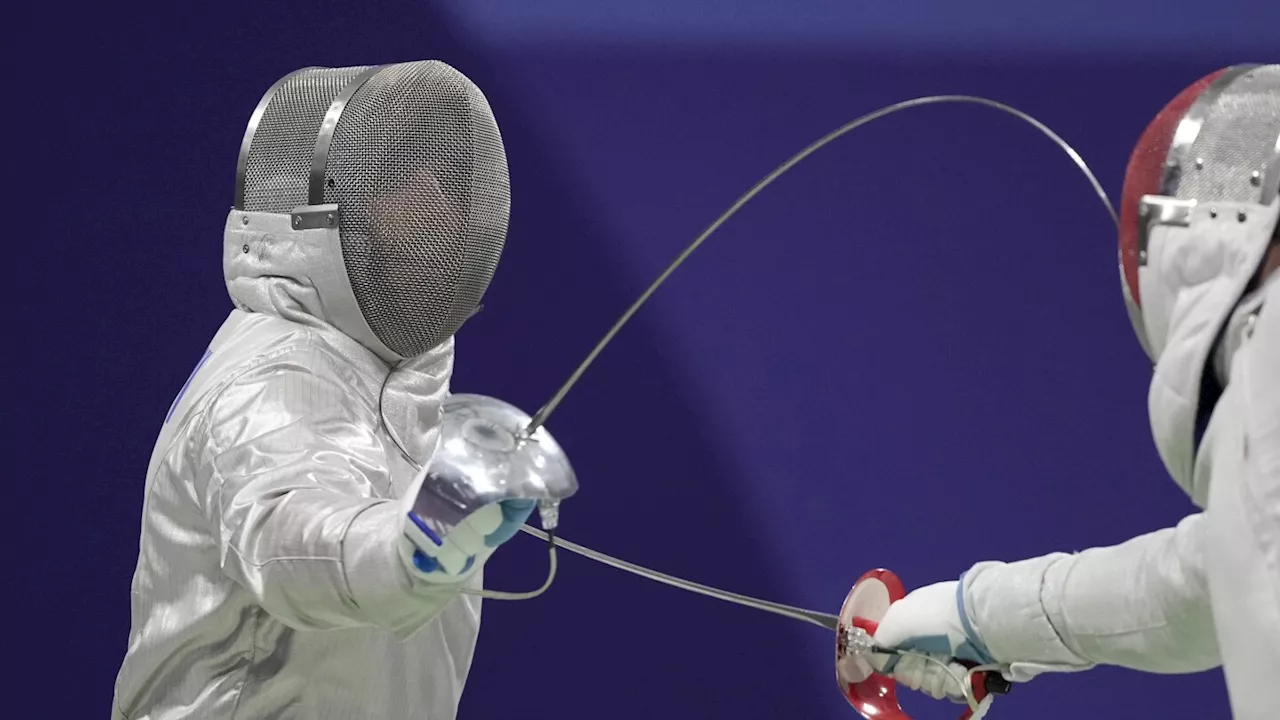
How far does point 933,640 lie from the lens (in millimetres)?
1615

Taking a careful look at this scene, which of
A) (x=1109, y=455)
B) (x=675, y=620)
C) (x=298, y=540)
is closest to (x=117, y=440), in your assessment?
(x=675, y=620)

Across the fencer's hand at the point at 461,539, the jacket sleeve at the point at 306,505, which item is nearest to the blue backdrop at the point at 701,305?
the jacket sleeve at the point at 306,505

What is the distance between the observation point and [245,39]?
267 cm

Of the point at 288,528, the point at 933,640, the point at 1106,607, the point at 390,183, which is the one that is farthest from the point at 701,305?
the point at 288,528

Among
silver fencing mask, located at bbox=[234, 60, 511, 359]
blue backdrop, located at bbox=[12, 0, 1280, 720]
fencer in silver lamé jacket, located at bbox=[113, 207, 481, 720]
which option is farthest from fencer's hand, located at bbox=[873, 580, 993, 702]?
blue backdrop, located at bbox=[12, 0, 1280, 720]

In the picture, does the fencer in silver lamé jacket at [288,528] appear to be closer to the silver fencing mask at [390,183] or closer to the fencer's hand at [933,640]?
the silver fencing mask at [390,183]

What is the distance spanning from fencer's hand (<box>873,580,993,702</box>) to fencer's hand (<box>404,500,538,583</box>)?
52 cm

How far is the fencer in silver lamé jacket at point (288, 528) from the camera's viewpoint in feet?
4.53

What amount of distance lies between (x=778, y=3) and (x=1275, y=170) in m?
1.31

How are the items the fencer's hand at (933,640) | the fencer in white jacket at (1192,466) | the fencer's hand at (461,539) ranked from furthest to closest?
the fencer's hand at (933,640) → the fencer's hand at (461,539) → the fencer in white jacket at (1192,466)

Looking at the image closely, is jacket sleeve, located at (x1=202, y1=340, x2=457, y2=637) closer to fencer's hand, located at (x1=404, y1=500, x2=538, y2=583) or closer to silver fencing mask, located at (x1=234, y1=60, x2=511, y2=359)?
fencer's hand, located at (x1=404, y1=500, x2=538, y2=583)

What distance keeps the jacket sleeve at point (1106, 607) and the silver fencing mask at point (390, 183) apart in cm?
69

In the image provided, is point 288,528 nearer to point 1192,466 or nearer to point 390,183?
point 390,183

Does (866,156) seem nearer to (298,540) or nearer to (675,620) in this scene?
(675,620)
